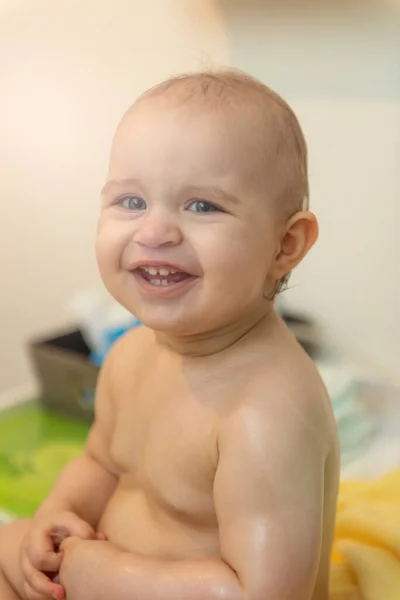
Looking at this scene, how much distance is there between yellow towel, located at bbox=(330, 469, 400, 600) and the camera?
0.63 meters

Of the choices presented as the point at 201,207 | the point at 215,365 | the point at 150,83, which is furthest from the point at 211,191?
the point at 150,83

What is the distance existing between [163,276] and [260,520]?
0.17 meters

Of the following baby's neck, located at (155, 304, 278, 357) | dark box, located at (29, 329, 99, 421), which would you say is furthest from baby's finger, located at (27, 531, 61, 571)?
dark box, located at (29, 329, 99, 421)

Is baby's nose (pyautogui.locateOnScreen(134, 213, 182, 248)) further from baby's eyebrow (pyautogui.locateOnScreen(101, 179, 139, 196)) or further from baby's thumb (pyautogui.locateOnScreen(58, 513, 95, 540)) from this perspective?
baby's thumb (pyautogui.locateOnScreen(58, 513, 95, 540))

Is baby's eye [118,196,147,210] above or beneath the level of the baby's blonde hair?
beneath

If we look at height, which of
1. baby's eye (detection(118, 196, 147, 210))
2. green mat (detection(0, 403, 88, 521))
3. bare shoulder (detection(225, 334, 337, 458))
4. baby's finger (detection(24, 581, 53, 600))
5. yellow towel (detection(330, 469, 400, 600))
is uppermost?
baby's eye (detection(118, 196, 147, 210))

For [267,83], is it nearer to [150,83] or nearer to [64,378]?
[150,83]

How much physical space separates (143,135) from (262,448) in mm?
225

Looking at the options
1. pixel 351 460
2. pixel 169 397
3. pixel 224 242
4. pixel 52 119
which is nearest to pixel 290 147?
pixel 224 242

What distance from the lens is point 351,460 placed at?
945mm

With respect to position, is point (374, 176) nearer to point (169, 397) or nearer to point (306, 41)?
point (306, 41)

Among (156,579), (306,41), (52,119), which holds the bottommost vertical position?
(156,579)

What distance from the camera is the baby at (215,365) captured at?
0.49 metres

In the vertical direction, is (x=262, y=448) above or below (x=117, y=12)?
below
